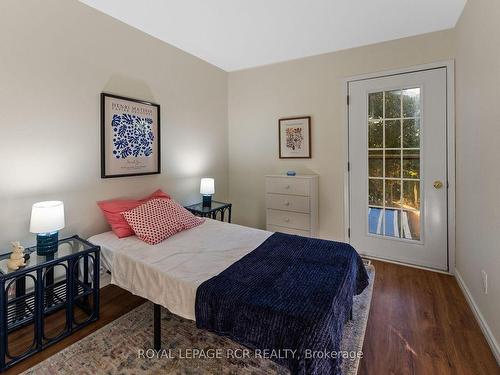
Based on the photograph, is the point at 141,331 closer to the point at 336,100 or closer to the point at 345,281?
the point at 345,281

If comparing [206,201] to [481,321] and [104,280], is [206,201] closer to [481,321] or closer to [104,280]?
[104,280]

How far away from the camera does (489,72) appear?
1753mm

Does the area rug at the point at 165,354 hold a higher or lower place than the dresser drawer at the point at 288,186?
lower

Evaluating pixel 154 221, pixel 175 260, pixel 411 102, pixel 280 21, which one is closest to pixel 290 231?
pixel 154 221

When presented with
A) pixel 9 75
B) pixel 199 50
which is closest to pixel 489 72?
pixel 199 50

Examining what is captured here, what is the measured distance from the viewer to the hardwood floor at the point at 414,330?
1571 mm

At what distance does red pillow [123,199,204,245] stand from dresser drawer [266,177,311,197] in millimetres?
1259

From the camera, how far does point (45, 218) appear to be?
1801 mm

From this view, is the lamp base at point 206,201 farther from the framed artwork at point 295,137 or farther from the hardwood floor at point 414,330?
the hardwood floor at point 414,330

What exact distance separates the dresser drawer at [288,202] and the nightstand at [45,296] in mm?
1996

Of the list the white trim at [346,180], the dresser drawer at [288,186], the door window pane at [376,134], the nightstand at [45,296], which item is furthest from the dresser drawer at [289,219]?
the nightstand at [45,296]

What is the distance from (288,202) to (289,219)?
208 millimetres

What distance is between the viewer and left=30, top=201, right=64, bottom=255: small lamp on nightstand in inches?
70.4

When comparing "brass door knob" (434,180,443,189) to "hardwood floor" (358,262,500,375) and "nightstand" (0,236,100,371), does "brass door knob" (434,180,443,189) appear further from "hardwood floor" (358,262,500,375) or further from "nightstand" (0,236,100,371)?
"nightstand" (0,236,100,371)
